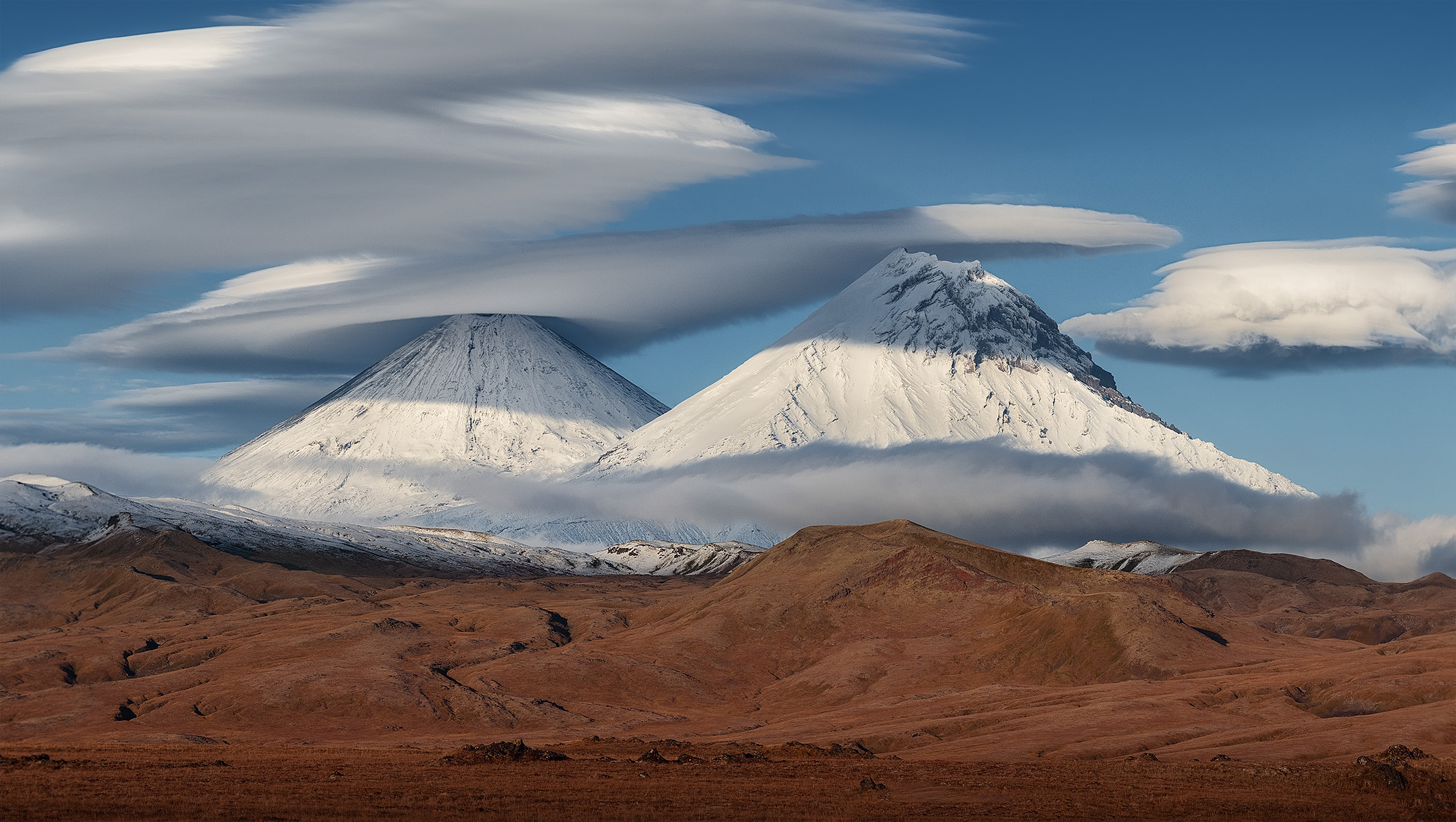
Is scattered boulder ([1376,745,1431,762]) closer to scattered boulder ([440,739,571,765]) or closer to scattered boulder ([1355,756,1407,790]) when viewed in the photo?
scattered boulder ([1355,756,1407,790])

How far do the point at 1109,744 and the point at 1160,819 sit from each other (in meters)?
50.9

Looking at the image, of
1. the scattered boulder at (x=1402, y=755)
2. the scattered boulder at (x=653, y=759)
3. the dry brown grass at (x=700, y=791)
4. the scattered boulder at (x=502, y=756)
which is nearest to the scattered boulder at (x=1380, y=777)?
the dry brown grass at (x=700, y=791)

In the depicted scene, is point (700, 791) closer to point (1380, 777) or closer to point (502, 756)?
point (502, 756)

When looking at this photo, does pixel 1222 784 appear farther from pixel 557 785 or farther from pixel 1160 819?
pixel 557 785

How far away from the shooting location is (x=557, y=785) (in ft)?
337

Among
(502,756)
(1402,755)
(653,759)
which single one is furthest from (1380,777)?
(502,756)

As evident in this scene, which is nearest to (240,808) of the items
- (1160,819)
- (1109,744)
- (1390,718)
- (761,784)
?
(761,784)

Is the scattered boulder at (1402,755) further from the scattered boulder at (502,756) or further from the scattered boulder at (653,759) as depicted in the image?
the scattered boulder at (502,756)

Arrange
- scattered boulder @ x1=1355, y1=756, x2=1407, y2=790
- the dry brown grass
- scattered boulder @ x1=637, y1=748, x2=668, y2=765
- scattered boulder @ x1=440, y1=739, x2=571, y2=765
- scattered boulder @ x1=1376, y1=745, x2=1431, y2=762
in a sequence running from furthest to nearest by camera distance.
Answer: scattered boulder @ x1=440, y1=739, x2=571, y2=765 → scattered boulder @ x1=637, y1=748, x2=668, y2=765 → scattered boulder @ x1=1376, y1=745, x2=1431, y2=762 → scattered boulder @ x1=1355, y1=756, x2=1407, y2=790 → the dry brown grass

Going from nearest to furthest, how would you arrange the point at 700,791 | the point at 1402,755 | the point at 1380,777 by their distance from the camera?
the point at 700,791 → the point at 1380,777 → the point at 1402,755

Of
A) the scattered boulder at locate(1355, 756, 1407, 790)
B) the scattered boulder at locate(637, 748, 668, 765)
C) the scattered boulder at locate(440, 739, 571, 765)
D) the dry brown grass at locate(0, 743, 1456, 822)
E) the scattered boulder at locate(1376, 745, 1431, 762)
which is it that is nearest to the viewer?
the dry brown grass at locate(0, 743, 1456, 822)

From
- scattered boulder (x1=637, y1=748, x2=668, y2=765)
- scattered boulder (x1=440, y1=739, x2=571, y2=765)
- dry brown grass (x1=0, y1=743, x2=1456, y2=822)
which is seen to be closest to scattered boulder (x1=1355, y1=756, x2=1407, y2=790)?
dry brown grass (x1=0, y1=743, x2=1456, y2=822)

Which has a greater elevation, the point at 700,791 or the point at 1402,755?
the point at 1402,755

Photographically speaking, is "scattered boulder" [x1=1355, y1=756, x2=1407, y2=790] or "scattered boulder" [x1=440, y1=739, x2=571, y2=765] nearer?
"scattered boulder" [x1=1355, y1=756, x2=1407, y2=790]
